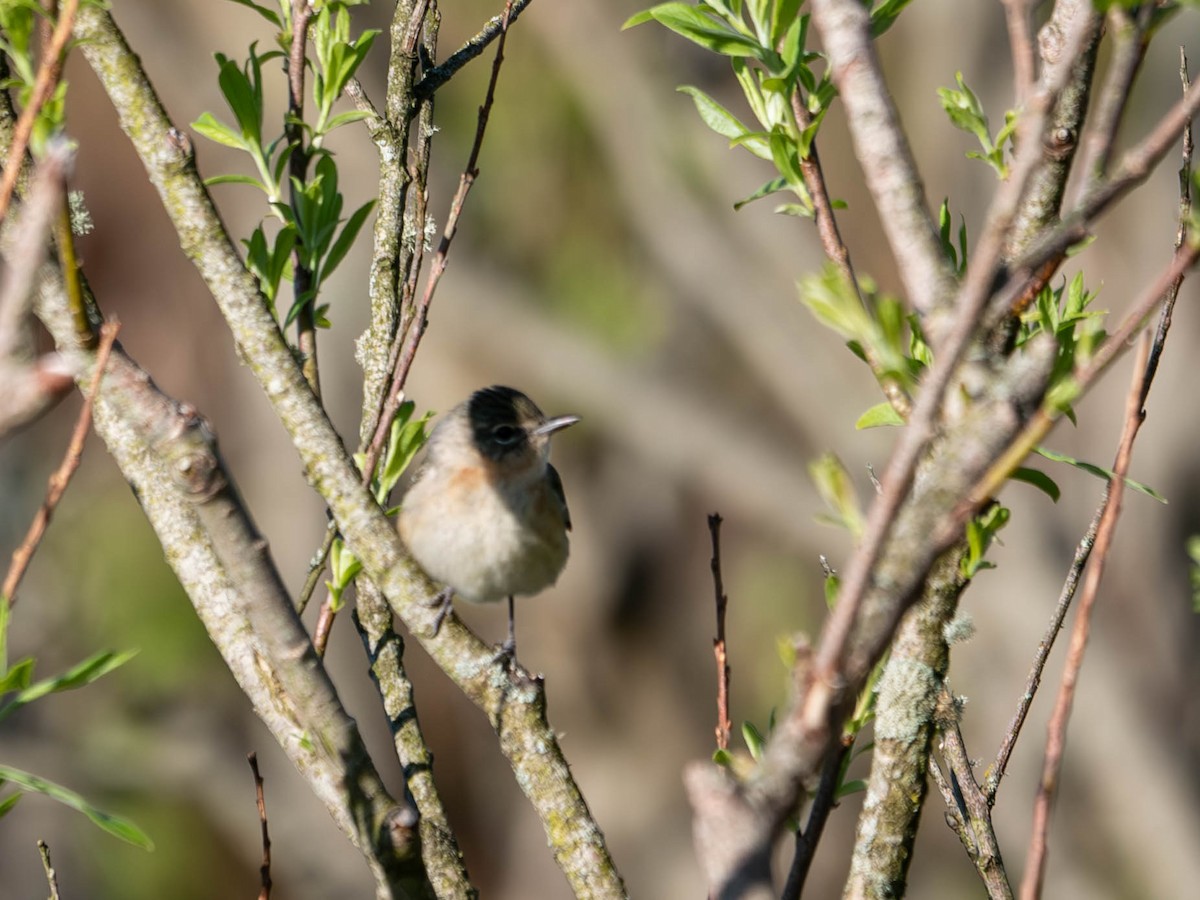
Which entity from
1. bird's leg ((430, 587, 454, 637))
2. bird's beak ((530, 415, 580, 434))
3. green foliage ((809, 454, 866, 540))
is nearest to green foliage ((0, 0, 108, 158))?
bird's leg ((430, 587, 454, 637))

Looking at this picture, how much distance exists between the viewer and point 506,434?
502 cm

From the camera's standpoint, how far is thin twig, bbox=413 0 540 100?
10.3 feet

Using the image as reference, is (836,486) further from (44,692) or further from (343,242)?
(343,242)

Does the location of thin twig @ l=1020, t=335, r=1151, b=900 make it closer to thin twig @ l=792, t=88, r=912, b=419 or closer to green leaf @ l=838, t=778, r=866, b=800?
thin twig @ l=792, t=88, r=912, b=419

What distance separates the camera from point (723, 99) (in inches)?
426

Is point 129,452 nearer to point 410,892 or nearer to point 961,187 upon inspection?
point 410,892

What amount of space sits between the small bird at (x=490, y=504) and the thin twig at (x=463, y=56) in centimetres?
165

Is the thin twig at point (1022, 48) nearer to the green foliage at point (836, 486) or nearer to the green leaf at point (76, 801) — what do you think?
the green foliage at point (836, 486)

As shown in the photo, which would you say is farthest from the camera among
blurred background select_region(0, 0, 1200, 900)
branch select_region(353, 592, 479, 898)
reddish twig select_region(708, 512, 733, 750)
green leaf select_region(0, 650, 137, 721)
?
blurred background select_region(0, 0, 1200, 900)

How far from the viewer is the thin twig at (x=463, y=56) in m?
3.14

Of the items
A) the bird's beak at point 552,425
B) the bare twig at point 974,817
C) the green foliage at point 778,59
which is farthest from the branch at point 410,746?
the bird's beak at point 552,425

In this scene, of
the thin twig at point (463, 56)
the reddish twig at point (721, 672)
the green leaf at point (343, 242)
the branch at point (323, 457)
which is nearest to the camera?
the branch at point (323, 457)

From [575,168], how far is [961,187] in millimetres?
3892

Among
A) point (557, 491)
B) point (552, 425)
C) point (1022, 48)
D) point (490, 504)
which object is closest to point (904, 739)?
point (1022, 48)
